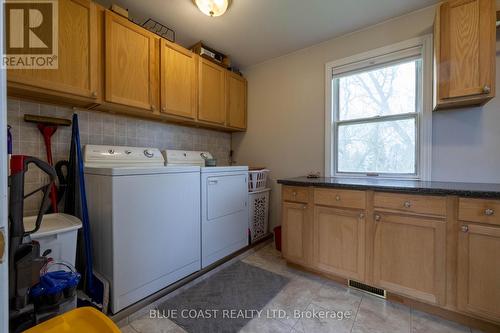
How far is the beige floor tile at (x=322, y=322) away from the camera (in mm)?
1437

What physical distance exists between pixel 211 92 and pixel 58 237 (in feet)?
6.65

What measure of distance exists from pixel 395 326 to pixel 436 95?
1745mm

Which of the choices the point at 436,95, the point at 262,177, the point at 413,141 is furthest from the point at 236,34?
the point at 413,141

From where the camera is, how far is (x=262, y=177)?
2.93 meters

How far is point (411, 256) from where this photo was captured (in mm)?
1590

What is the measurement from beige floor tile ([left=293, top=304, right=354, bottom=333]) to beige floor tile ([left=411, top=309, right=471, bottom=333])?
40 cm

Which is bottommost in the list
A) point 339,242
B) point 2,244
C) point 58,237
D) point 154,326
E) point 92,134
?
point 154,326

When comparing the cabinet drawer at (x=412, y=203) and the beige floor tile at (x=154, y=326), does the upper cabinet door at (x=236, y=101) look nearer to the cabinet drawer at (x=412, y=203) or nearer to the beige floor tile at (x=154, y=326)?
the cabinet drawer at (x=412, y=203)

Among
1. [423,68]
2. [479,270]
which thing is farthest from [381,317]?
[423,68]

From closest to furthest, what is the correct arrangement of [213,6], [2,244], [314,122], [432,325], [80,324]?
1. [2,244]
2. [80,324]
3. [432,325]
4. [213,6]
5. [314,122]

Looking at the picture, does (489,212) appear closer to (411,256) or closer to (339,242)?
(411,256)

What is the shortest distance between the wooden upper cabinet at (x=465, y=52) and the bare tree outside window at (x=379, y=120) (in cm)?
38

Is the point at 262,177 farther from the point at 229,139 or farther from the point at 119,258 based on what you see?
the point at 119,258

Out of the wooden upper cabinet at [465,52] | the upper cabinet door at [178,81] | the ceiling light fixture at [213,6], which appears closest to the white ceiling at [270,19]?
the ceiling light fixture at [213,6]
